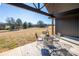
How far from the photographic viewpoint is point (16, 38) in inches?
159

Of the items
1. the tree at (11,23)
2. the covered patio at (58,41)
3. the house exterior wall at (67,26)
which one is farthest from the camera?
the house exterior wall at (67,26)

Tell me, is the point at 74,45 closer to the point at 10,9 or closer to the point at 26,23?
the point at 26,23

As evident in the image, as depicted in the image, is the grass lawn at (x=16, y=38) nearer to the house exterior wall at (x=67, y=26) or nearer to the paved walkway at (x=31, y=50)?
the paved walkway at (x=31, y=50)

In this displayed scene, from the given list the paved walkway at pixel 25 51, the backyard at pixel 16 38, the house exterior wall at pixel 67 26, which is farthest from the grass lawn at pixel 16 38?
the house exterior wall at pixel 67 26

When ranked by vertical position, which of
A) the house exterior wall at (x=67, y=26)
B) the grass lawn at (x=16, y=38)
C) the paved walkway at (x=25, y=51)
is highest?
the house exterior wall at (x=67, y=26)

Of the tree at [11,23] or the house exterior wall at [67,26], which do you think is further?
the house exterior wall at [67,26]

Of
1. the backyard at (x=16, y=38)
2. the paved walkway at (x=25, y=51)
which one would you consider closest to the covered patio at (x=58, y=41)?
the paved walkway at (x=25, y=51)

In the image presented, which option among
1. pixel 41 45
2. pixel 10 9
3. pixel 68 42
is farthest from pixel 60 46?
pixel 10 9

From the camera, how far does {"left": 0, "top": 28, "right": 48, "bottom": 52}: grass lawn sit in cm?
390

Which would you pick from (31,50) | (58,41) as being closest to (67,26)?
(58,41)

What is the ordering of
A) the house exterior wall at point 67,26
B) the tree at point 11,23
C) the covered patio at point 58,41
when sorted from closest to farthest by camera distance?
the tree at point 11,23
the covered patio at point 58,41
the house exterior wall at point 67,26

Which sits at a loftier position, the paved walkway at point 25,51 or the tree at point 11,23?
the tree at point 11,23

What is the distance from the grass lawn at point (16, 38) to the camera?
390cm

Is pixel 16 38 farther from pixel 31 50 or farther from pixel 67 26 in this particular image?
pixel 67 26
